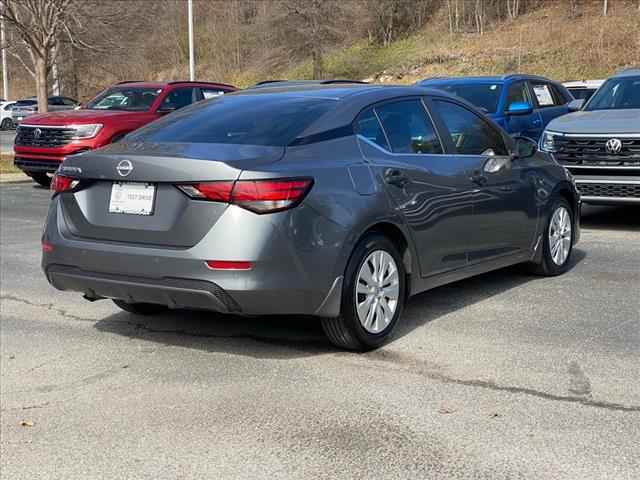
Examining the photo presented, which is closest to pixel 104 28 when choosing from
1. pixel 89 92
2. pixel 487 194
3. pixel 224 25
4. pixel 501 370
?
pixel 487 194

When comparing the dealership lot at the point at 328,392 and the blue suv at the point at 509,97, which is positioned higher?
the blue suv at the point at 509,97

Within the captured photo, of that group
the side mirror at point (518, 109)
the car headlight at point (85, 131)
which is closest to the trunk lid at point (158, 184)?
the side mirror at point (518, 109)

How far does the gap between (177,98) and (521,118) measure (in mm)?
6361

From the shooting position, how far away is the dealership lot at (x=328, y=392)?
3969mm

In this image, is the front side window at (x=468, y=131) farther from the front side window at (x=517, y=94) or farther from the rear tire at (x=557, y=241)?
the front side window at (x=517, y=94)

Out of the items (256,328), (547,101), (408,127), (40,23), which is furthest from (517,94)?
(40,23)

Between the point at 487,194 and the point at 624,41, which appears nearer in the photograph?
the point at 487,194

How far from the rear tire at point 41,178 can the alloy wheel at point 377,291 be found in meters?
11.9

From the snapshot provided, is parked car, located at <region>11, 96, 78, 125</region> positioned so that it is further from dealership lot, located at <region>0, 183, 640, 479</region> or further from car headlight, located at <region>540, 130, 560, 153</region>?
dealership lot, located at <region>0, 183, 640, 479</region>

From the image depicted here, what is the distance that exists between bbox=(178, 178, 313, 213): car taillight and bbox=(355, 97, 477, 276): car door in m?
0.79

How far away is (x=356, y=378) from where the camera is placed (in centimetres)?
506

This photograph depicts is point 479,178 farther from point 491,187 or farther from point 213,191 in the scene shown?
point 213,191

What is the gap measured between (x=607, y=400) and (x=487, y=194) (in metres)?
2.29

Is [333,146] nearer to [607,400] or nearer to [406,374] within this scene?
[406,374]
